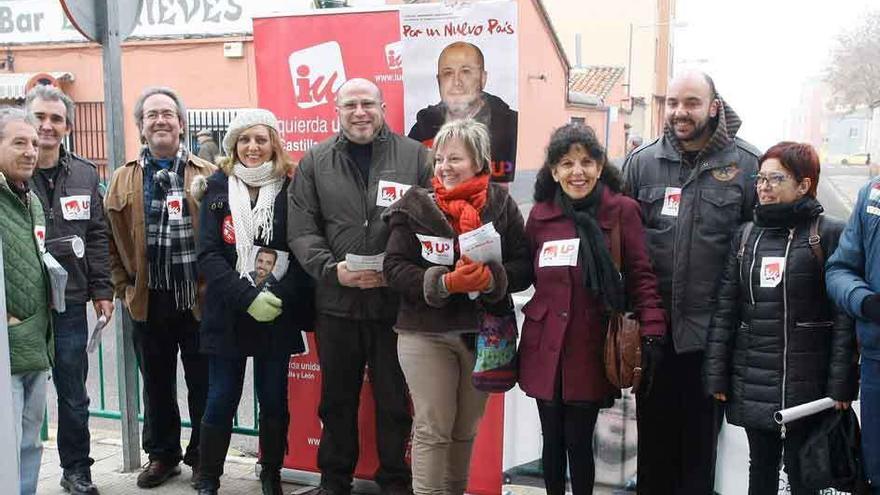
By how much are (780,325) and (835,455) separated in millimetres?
513

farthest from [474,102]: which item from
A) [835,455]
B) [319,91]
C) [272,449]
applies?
[835,455]

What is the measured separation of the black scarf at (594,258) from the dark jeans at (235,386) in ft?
5.01

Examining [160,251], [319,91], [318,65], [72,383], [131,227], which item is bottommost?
[72,383]

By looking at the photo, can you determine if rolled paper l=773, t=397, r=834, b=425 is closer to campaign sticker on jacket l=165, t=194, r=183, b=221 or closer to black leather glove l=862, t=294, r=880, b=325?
black leather glove l=862, t=294, r=880, b=325

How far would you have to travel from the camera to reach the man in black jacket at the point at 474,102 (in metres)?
3.88

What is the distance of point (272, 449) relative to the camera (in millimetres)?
3762

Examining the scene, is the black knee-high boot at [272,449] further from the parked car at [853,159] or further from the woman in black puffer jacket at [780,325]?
the parked car at [853,159]

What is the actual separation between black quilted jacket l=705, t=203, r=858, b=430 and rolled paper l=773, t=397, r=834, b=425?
40mm

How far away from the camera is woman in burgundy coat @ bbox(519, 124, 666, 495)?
10.2ft

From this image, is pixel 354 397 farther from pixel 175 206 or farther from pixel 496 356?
pixel 175 206

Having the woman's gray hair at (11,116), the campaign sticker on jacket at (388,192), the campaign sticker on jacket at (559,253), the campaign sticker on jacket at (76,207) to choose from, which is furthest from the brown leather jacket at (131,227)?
the campaign sticker on jacket at (559,253)

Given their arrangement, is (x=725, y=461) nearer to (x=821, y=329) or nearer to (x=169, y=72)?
(x=821, y=329)

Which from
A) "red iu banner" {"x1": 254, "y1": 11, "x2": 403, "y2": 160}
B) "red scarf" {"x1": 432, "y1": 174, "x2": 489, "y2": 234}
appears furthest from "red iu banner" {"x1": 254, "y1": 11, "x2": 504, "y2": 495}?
"red scarf" {"x1": 432, "y1": 174, "x2": 489, "y2": 234}

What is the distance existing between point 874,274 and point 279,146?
8.41 ft
